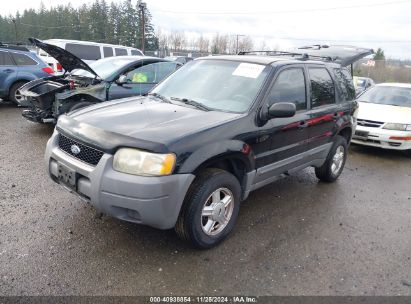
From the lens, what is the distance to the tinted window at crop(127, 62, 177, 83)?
22.5 feet

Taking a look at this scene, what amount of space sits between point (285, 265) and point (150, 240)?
130 centimetres

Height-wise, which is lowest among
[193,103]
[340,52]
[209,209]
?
[209,209]

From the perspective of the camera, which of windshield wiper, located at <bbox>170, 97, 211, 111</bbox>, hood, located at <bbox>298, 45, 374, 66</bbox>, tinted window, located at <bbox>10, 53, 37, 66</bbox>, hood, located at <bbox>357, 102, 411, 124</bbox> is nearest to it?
windshield wiper, located at <bbox>170, 97, 211, 111</bbox>

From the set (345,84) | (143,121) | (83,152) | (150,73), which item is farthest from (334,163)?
(150,73)

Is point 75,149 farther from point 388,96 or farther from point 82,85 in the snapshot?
point 388,96

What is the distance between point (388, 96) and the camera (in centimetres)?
823

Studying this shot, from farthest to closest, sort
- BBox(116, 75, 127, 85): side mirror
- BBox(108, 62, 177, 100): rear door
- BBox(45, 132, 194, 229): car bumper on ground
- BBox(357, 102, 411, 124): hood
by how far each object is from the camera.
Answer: BBox(357, 102, 411, 124): hood → BBox(108, 62, 177, 100): rear door → BBox(116, 75, 127, 85): side mirror → BBox(45, 132, 194, 229): car bumper on ground

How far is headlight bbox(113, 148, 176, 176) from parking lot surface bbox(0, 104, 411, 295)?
868 mm

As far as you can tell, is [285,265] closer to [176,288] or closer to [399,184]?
[176,288]

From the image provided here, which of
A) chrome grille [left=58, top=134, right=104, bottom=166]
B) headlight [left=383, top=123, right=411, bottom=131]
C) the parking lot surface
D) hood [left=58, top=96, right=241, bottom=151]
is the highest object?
hood [left=58, top=96, right=241, bottom=151]

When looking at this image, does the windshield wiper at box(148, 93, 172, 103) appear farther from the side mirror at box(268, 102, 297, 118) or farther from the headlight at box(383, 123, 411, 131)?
the headlight at box(383, 123, 411, 131)

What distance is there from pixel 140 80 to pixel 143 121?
13.8ft

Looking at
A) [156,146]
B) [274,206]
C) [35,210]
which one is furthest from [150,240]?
[274,206]

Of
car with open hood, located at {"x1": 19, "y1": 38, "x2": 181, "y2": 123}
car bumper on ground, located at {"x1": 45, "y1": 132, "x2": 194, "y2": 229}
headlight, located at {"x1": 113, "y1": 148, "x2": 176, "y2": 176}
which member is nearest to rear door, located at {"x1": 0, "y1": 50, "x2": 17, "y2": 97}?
car with open hood, located at {"x1": 19, "y1": 38, "x2": 181, "y2": 123}
